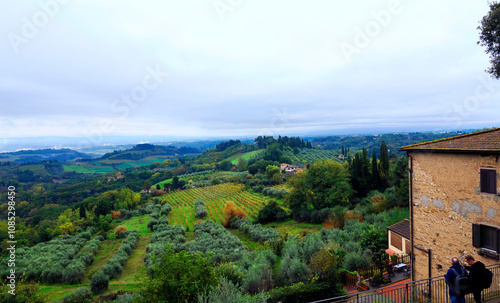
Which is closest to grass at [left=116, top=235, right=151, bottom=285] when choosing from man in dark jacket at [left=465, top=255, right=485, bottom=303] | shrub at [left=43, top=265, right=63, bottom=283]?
shrub at [left=43, top=265, right=63, bottom=283]

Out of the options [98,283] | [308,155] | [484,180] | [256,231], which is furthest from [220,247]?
[308,155]

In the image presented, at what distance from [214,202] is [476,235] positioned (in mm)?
56360

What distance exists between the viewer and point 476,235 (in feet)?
26.9

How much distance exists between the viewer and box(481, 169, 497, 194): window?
7.75 metres

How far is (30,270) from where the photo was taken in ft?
78.6

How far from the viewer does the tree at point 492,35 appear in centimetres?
1175

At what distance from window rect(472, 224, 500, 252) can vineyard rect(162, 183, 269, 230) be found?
126ft

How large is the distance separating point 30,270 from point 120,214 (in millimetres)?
35407

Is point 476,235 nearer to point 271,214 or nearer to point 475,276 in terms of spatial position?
point 475,276

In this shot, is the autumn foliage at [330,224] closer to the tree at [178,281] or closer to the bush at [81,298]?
the tree at [178,281]

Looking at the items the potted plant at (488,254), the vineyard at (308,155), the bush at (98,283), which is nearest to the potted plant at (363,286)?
the potted plant at (488,254)

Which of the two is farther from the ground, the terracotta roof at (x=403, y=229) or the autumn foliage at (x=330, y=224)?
the terracotta roof at (x=403, y=229)

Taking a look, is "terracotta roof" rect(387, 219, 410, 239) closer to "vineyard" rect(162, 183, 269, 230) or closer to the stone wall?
the stone wall

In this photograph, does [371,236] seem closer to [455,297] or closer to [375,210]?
[455,297]
